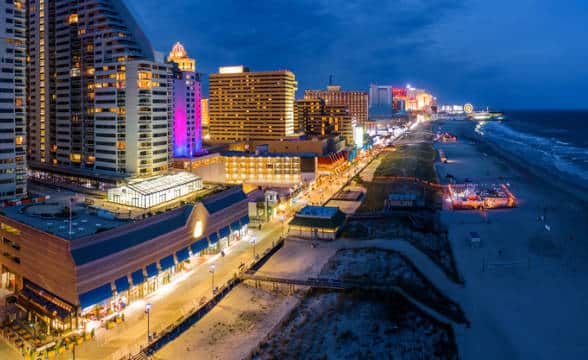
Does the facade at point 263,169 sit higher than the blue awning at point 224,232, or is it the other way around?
the facade at point 263,169

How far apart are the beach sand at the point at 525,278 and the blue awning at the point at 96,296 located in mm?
27901

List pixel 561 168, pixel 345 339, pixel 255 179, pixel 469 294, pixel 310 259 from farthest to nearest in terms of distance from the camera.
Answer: pixel 561 168, pixel 255 179, pixel 310 259, pixel 469 294, pixel 345 339

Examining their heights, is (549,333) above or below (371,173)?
below

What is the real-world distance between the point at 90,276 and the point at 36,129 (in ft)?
198

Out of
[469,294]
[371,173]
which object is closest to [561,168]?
[371,173]

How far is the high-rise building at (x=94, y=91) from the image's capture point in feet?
233

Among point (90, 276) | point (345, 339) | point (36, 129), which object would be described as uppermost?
point (36, 129)

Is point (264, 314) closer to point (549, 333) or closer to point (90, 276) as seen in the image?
point (90, 276)

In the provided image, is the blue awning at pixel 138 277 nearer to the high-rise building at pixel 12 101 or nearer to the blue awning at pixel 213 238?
the blue awning at pixel 213 238

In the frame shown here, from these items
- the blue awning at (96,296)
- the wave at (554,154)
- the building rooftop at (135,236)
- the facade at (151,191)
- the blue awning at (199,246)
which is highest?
the wave at (554,154)

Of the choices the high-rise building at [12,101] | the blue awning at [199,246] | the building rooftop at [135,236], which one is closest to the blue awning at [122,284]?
the building rooftop at [135,236]

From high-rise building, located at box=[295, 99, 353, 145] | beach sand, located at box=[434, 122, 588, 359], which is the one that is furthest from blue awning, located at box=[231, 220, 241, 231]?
high-rise building, located at box=[295, 99, 353, 145]

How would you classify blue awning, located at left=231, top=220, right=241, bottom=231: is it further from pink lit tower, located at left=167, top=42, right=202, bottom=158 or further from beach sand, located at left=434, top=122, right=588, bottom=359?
pink lit tower, located at left=167, top=42, right=202, bottom=158

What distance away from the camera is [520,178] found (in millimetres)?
104250
